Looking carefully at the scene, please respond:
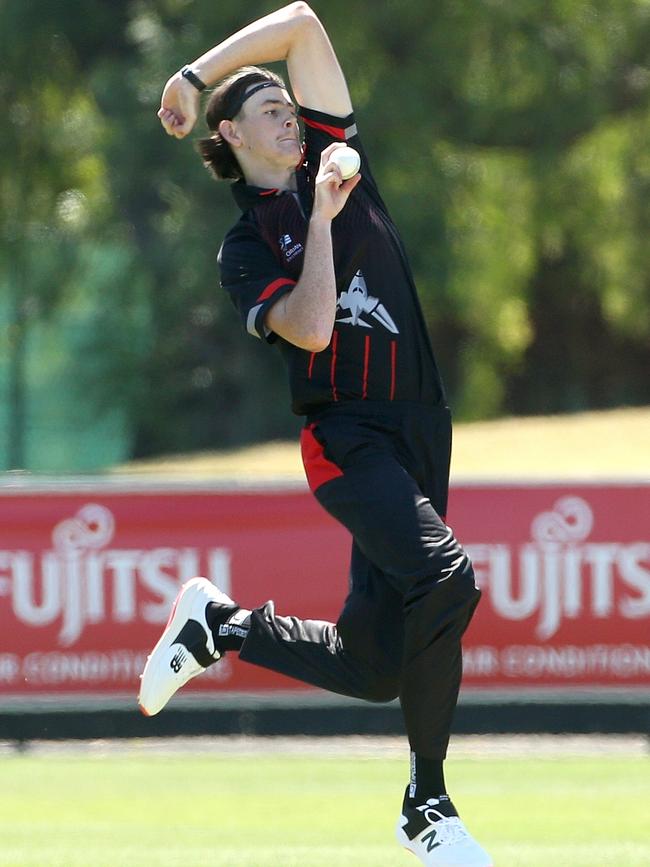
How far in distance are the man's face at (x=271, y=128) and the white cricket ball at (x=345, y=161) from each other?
337 mm

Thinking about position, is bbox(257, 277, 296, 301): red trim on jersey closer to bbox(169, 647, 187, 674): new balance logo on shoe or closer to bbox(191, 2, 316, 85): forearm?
bbox(191, 2, 316, 85): forearm

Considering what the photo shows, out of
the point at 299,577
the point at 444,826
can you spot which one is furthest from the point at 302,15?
the point at 299,577

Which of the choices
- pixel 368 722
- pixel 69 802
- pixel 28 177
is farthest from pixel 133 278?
pixel 69 802

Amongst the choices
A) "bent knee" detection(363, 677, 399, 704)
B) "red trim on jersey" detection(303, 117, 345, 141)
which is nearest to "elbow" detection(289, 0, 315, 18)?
"red trim on jersey" detection(303, 117, 345, 141)

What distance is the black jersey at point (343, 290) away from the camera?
4879 millimetres

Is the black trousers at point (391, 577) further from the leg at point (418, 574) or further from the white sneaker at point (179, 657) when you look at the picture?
the white sneaker at point (179, 657)

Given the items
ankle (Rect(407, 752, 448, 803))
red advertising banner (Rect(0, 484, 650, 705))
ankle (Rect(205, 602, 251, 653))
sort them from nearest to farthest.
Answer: ankle (Rect(407, 752, 448, 803)), ankle (Rect(205, 602, 251, 653)), red advertising banner (Rect(0, 484, 650, 705))

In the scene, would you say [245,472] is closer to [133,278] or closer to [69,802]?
[133,278]

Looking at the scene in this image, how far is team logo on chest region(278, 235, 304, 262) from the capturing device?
16.1 ft

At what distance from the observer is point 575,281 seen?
2992 centimetres

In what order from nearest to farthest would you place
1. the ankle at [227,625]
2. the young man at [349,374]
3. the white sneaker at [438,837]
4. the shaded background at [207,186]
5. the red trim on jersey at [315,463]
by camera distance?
the white sneaker at [438,837] → the young man at [349,374] → the red trim on jersey at [315,463] → the ankle at [227,625] → the shaded background at [207,186]

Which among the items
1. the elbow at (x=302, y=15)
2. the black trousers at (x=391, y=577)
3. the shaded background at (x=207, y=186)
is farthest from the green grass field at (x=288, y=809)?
the shaded background at (x=207, y=186)

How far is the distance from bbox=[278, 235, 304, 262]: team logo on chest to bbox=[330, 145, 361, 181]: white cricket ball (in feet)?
1.06

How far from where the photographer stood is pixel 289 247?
4934mm
